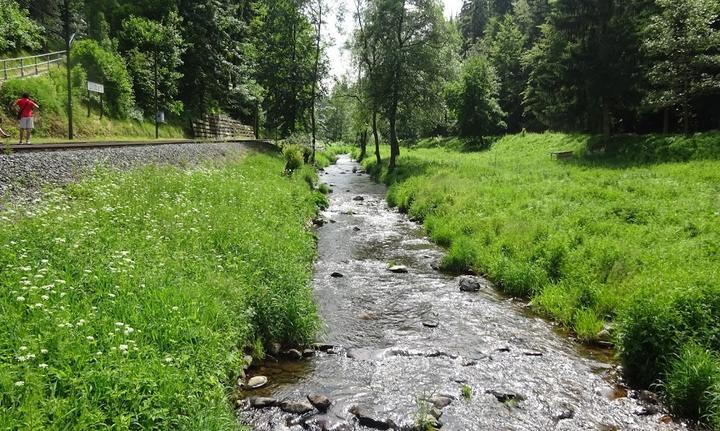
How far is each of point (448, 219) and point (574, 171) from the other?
35.3 feet

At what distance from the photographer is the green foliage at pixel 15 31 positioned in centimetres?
3319

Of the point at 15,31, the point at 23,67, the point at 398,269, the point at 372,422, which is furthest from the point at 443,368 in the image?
the point at 15,31

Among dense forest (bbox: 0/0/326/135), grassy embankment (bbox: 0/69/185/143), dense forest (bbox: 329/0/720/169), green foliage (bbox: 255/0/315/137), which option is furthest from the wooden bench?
grassy embankment (bbox: 0/69/185/143)

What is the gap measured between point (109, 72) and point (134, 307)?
32.1 metres

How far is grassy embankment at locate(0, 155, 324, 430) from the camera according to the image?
428cm

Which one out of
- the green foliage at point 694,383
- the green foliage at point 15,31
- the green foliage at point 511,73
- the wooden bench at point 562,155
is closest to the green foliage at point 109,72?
the green foliage at point 15,31

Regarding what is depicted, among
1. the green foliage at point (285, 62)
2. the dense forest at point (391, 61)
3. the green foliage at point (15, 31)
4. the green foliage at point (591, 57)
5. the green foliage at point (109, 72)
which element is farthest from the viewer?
the green foliage at point (285, 62)

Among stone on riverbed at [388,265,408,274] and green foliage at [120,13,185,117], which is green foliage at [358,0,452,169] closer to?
green foliage at [120,13,185,117]

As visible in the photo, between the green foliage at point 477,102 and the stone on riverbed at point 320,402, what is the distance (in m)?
52.1

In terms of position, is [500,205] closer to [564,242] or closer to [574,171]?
[564,242]

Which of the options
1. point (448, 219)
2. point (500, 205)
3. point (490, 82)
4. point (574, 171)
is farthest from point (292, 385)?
point (490, 82)

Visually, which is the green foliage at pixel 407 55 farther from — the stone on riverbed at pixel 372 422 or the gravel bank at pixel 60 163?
the stone on riverbed at pixel 372 422

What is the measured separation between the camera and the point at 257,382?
7.05 meters

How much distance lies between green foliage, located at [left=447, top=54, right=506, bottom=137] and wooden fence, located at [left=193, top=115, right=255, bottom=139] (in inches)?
1082
